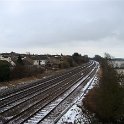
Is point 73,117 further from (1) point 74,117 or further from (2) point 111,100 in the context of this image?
(2) point 111,100

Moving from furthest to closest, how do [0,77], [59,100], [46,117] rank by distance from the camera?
[0,77], [59,100], [46,117]

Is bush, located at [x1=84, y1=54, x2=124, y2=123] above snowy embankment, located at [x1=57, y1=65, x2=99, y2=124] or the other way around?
above

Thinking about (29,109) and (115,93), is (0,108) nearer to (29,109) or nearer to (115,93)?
(29,109)

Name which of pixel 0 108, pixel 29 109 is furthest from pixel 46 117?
pixel 0 108

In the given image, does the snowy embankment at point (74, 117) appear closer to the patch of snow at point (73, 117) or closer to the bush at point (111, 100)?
the patch of snow at point (73, 117)

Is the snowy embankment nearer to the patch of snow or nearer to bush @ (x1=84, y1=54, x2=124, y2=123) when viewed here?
the patch of snow

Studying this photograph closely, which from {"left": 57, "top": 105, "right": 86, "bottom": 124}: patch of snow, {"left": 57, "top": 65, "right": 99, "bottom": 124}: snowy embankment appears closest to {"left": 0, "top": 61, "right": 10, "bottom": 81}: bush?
{"left": 57, "top": 65, "right": 99, "bottom": 124}: snowy embankment

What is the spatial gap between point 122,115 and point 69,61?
93.1 metres

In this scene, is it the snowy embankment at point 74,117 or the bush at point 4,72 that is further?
the bush at point 4,72

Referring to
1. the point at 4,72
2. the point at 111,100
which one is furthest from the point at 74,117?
the point at 4,72

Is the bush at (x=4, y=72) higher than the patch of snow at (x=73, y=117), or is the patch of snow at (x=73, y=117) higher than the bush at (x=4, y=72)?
the bush at (x=4, y=72)

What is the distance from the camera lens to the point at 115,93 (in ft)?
67.1

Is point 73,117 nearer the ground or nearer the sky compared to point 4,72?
nearer the ground

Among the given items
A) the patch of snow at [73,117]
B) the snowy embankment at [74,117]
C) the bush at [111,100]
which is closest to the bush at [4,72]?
the snowy embankment at [74,117]
